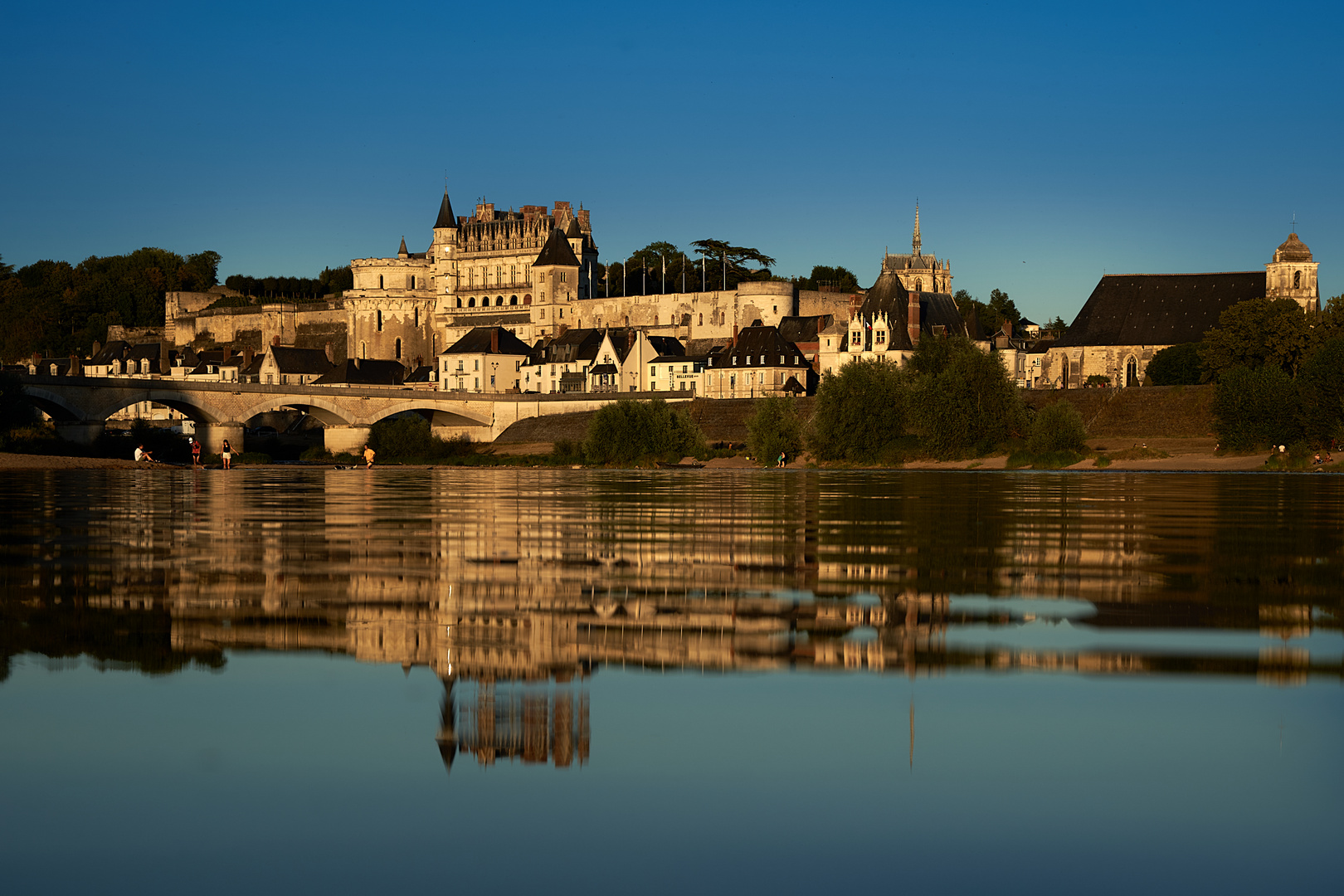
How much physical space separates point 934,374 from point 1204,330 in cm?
3250

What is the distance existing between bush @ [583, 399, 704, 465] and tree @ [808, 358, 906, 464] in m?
6.47

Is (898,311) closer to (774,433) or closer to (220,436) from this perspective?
(774,433)

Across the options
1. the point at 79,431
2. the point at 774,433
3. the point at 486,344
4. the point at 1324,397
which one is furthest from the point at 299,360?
the point at 1324,397

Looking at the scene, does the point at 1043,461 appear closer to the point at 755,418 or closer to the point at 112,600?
the point at 755,418

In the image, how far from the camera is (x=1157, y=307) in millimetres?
93438

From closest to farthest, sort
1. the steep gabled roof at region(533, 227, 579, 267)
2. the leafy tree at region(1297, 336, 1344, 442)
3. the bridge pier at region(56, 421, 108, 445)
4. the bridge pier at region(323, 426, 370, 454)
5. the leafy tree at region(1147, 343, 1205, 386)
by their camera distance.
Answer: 1. the leafy tree at region(1297, 336, 1344, 442)
2. the bridge pier at region(56, 421, 108, 445)
3. the leafy tree at region(1147, 343, 1205, 386)
4. the bridge pier at region(323, 426, 370, 454)
5. the steep gabled roof at region(533, 227, 579, 267)

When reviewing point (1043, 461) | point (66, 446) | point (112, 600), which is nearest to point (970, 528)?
point (112, 600)

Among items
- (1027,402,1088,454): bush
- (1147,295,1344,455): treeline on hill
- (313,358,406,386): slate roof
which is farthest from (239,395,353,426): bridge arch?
(1147,295,1344,455): treeline on hill

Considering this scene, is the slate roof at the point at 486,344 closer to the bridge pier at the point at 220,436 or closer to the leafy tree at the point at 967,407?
the bridge pier at the point at 220,436

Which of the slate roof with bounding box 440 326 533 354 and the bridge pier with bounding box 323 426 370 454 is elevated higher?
the slate roof with bounding box 440 326 533 354

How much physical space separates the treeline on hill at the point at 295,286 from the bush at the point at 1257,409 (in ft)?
384

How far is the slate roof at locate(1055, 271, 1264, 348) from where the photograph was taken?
91438 millimetres

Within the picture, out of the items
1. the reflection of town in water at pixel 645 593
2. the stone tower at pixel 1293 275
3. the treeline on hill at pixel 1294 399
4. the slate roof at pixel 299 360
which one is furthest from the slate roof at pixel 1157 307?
the reflection of town in water at pixel 645 593

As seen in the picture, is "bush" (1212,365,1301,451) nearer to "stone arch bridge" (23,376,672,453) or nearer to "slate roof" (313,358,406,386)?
"stone arch bridge" (23,376,672,453)
